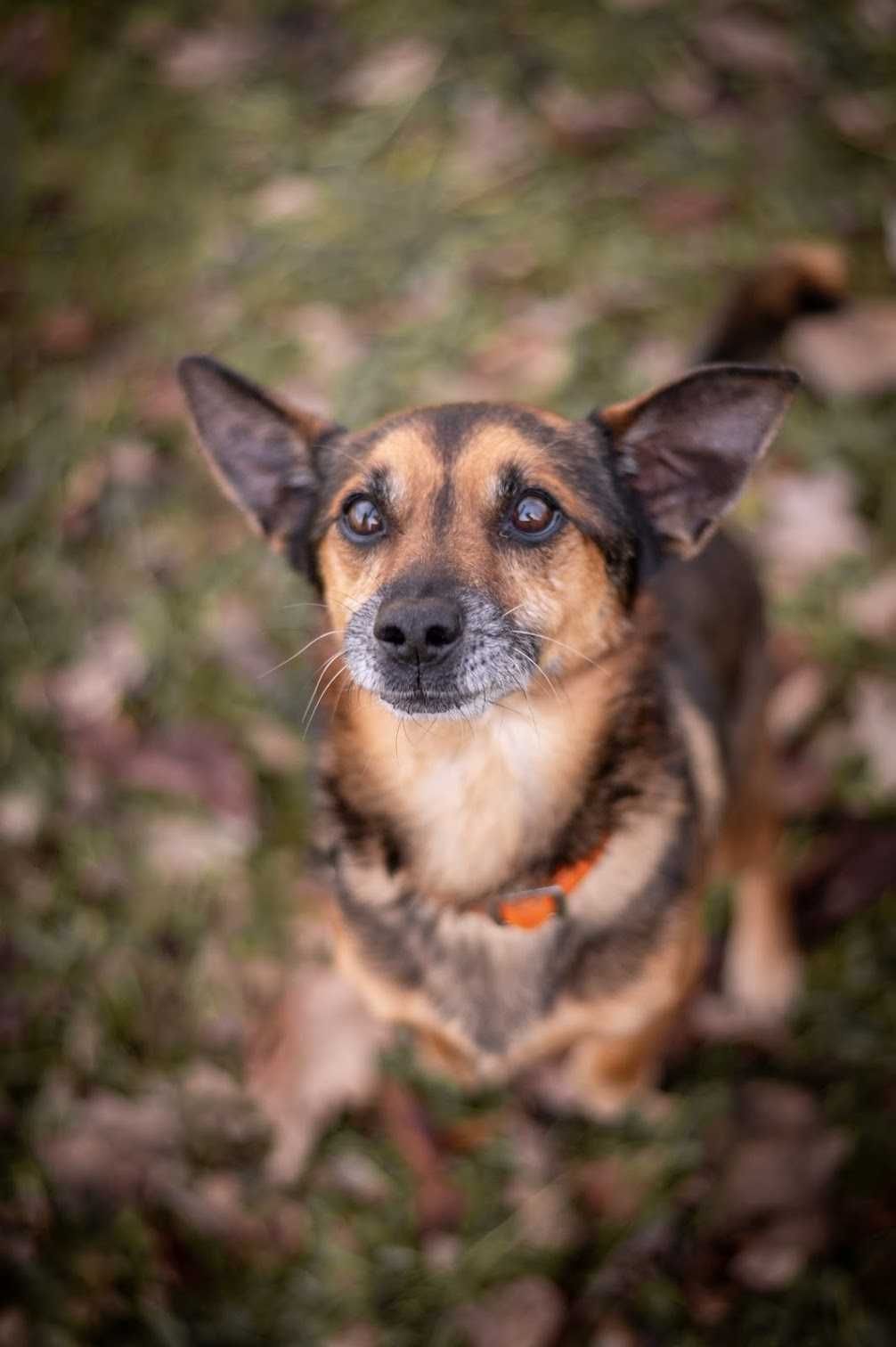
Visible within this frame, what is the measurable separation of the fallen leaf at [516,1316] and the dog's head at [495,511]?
64.0 inches

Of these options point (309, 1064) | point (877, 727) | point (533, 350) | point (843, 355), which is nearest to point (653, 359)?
point (533, 350)

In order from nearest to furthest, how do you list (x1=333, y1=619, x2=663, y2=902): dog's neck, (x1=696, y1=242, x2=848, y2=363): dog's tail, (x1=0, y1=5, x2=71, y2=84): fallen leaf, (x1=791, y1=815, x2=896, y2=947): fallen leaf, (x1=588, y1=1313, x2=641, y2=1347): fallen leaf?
(x1=333, y1=619, x2=663, y2=902): dog's neck
(x1=588, y1=1313, x2=641, y2=1347): fallen leaf
(x1=696, y1=242, x2=848, y2=363): dog's tail
(x1=791, y1=815, x2=896, y2=947): fallen leaf
(x1=0, y1=5, x2=71, y2=84): fallen leaf

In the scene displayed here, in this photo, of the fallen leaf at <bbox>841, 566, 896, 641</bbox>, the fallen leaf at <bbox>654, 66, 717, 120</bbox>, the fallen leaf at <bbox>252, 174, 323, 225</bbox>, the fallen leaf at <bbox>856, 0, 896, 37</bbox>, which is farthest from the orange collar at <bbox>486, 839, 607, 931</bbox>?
the fallen leaf at <bbox>856, 0, 896, 37</bbox>

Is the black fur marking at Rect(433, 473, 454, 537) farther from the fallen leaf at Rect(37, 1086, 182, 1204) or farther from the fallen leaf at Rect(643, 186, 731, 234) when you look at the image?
the fallen leaf at Rect(643, 186, 731, 234)

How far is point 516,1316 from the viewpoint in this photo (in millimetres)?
2520

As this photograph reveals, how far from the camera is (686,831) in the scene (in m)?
2.39

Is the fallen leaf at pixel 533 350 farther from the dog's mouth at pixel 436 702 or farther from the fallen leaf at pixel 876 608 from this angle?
the dog's mouth at pixel 436 702

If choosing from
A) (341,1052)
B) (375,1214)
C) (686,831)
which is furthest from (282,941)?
(686,831)

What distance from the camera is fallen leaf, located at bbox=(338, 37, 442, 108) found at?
4805 millimetres

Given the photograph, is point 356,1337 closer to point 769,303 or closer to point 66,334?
point 769,303

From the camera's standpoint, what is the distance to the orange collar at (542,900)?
220cm

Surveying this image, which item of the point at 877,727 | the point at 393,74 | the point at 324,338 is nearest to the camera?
the point at 877,727

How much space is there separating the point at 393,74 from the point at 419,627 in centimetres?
413

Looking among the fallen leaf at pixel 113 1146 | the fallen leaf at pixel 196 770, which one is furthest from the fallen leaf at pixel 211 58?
the fallen leaf at pixel 113 1146
